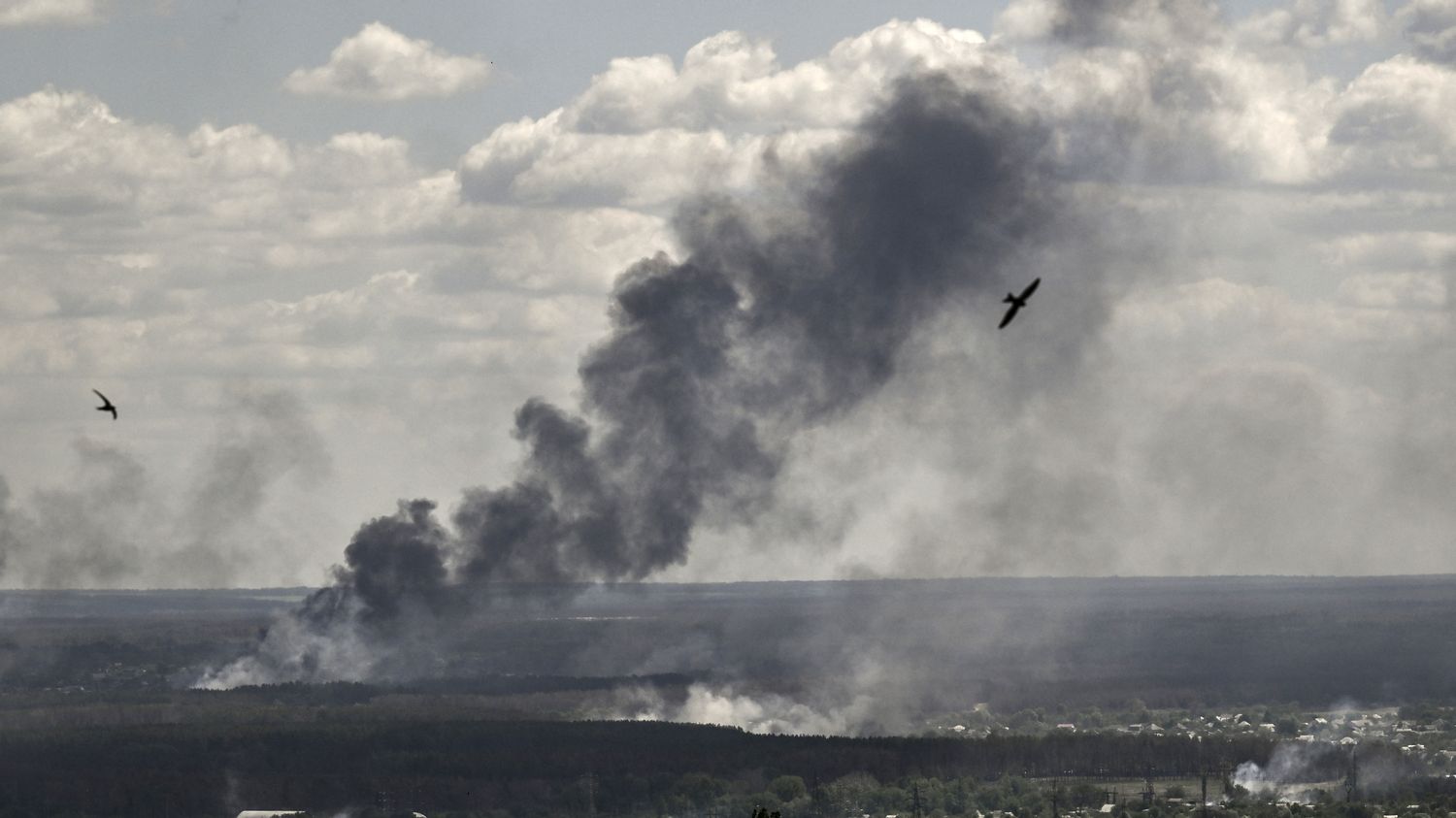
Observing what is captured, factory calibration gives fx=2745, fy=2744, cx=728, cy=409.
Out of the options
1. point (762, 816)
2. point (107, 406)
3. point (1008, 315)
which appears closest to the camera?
point (1008, 315)

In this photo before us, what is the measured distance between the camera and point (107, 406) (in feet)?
382

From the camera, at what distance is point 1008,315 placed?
8869 cm

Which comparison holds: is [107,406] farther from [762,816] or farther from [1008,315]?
[1008,315]

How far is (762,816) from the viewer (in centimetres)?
9650

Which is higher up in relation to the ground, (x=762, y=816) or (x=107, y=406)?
(x=107, y=406)

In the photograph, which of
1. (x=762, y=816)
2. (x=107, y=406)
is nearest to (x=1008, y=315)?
(x=762, y=816)

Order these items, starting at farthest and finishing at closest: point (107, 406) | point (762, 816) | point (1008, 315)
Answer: point (107, 406)
point (762, 816)
point (1008, 315)

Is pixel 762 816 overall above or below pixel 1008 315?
below

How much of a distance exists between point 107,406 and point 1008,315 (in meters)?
45.0

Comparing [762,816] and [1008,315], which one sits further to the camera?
[762,816]

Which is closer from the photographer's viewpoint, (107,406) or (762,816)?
(762,816)

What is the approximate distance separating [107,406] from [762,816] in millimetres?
36840

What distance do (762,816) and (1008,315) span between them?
2057 cm
